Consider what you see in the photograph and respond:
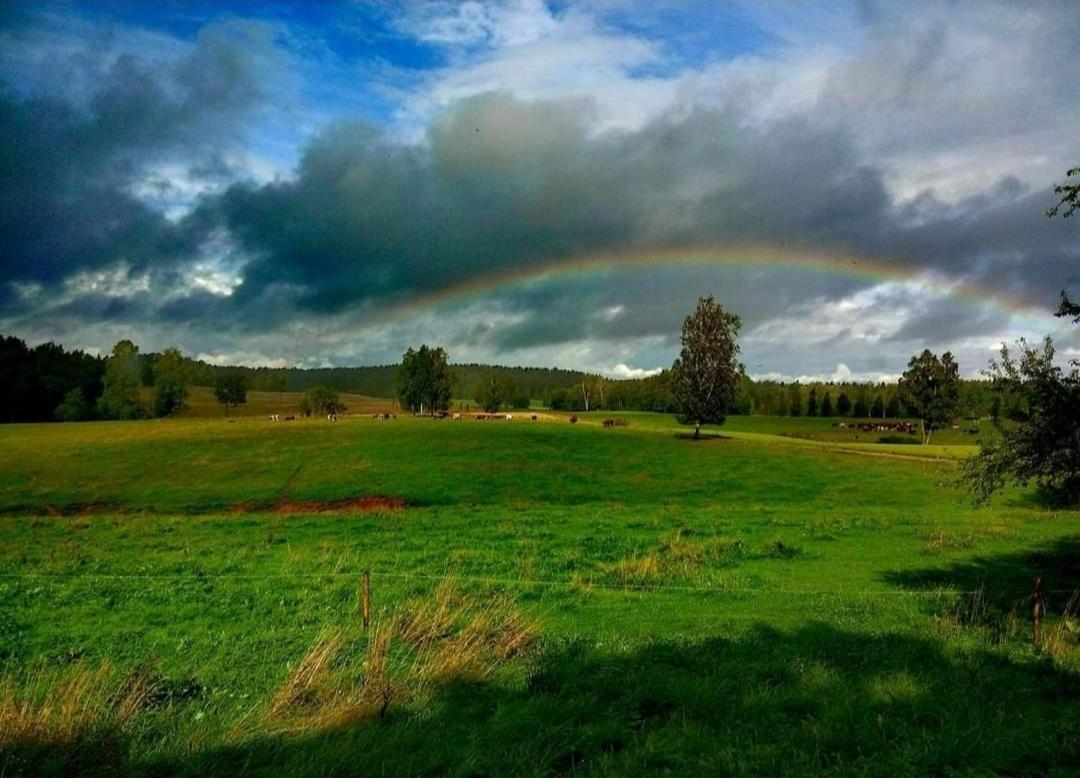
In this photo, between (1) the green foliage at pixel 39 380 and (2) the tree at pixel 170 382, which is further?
(2) the tree at pixel 170 382

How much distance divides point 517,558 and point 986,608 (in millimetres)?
14134

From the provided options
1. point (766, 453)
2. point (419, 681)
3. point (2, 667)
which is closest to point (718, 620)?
point (419, 681)

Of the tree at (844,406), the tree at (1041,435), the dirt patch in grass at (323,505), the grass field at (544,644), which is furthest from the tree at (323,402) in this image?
the tree at (1041,435)

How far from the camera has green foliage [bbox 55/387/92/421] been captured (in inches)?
5468

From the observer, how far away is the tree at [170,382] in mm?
144250

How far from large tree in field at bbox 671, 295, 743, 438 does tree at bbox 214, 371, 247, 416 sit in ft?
431

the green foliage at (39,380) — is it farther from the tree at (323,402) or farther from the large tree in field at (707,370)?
the large tree in field at (707,370)

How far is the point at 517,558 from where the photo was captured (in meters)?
25.4

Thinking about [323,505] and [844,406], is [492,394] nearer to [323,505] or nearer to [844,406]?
[844,406]

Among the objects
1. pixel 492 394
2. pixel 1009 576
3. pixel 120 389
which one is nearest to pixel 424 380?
pixel 492 394

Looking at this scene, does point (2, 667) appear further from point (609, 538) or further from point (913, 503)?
point (913, 503)

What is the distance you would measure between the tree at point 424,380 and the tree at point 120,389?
5155cm

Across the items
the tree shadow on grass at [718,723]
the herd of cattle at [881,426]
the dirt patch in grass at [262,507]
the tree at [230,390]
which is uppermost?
the tree at [230,390]

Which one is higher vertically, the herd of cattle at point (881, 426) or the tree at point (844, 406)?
the tree at point (844, 406)
